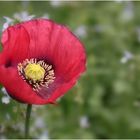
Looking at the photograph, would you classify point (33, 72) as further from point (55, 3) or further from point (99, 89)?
point (55, 3)

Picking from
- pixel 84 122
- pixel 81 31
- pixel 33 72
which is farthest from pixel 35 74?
pixel 81 31

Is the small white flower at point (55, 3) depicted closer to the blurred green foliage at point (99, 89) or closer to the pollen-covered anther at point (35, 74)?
the blurred green foliage at point (99, 89)

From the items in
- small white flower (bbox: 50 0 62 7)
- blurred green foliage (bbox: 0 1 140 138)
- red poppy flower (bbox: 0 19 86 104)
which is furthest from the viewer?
small white flower (bbox: 50 0 62 7)

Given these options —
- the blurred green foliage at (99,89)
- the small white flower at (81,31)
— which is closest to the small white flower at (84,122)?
the blurred green foliage at (99,89)

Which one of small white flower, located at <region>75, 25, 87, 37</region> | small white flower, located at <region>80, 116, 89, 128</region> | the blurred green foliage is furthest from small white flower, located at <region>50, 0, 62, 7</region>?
small white flower, located at <region>80, 116, 89, 128</region>

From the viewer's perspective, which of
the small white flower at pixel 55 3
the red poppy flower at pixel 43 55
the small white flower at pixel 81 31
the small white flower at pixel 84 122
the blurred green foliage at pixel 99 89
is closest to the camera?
the red poppy flower at pixel 43 55

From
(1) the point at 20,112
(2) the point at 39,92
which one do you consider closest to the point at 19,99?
(2) the point at 39,92

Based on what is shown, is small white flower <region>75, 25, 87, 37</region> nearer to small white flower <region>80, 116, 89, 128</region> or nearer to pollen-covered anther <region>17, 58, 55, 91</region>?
small white flower <region>80, 116, 89, 128</region>
